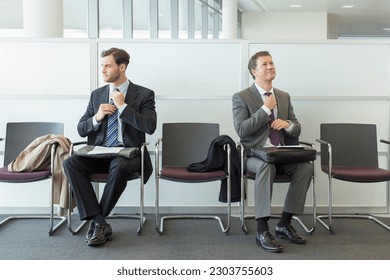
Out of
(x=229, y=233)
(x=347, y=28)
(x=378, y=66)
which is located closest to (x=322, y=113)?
(x=378, y=66)

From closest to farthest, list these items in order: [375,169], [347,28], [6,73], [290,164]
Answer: [290,164], [375,169], [6,73], [347,28]

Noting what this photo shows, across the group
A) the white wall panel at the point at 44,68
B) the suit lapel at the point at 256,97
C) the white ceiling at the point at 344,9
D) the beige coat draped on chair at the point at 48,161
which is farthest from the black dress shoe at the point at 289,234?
the white ceiling at the point at 344,9

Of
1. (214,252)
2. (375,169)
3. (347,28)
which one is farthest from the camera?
(347,28)

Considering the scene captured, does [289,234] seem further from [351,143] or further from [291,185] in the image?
[351,143]

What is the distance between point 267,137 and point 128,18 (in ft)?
13.3

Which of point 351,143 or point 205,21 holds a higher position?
point 205,21

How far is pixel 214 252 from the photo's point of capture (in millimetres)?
2967

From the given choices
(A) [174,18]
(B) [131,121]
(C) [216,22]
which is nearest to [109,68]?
(B) [131,121]

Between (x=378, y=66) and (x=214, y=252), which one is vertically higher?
(x=378, y=66)

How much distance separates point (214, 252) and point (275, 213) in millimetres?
1276

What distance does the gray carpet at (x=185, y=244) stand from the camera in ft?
9.49

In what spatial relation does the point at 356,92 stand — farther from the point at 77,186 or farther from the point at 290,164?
the point at 77,186

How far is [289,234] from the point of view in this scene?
3.18 meters

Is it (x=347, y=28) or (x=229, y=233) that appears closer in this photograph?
(x=229, y=233)
